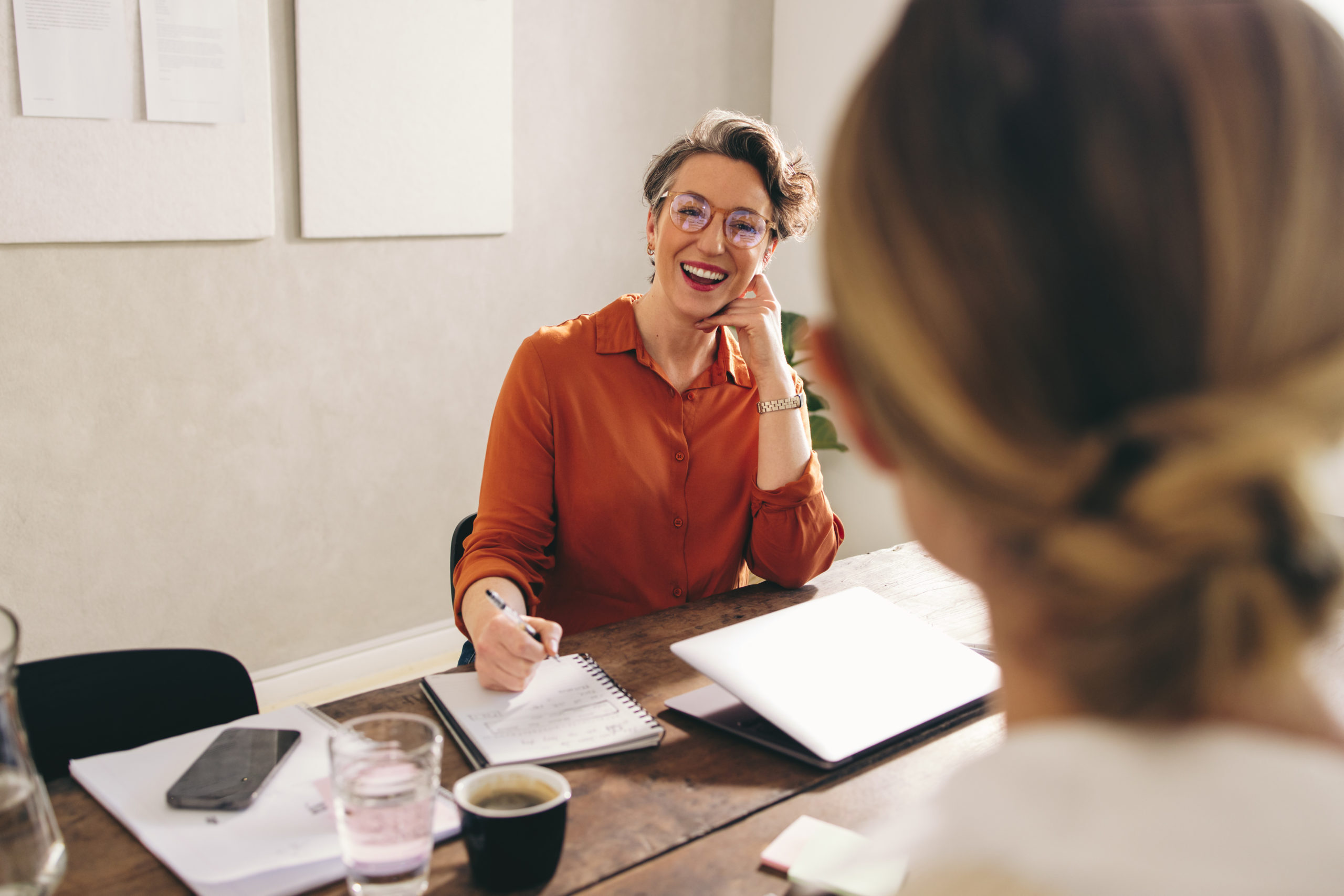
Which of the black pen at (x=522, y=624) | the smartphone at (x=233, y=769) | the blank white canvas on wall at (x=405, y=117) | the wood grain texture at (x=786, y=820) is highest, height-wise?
the blank white canvas on wall at (x=405, y=117)

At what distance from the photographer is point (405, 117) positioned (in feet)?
9.23

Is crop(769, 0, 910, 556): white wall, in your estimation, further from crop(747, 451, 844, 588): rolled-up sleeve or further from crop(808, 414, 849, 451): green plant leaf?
crop(747, 451, 844, 588): rolled-up sleeve

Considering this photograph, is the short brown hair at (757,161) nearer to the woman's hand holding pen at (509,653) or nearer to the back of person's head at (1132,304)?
the woman's hand holding pen at (509,653)

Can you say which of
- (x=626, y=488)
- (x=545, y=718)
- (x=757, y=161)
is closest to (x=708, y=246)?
(x=757, y=161)

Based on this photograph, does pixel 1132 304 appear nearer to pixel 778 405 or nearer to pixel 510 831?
pixel 510 831

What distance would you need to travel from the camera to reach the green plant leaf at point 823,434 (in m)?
3.36

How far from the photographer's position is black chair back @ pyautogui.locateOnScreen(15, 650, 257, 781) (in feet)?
4.07

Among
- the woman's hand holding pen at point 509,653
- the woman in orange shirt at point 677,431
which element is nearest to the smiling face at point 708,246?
the woman in orange shirt at point 677,431

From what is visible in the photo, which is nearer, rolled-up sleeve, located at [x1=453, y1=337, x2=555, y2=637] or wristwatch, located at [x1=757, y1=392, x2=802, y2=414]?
rolled-up sleeve, located at [x1=453, y1=337, x2=555, y2=637]

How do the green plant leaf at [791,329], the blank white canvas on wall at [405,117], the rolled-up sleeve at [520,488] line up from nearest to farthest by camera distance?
the rolled-up sleeve at [520,488], the blank white canvas on wall at [405,117], the green plant leaf at [791,329]

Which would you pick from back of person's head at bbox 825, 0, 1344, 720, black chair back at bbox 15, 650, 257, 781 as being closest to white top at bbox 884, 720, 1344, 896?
back of person's head at bbox 825, 0, 1344, 720

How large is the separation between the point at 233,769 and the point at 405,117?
86.9 inches

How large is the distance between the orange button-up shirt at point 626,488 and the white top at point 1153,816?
1144 millimetres

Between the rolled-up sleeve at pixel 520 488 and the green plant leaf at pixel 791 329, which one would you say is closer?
the rolled-up sleeve at pixel 520 488
